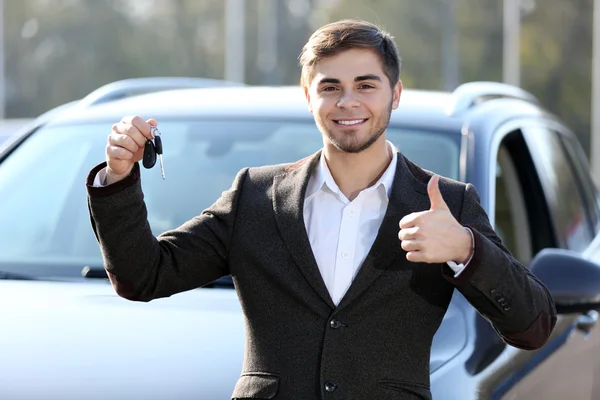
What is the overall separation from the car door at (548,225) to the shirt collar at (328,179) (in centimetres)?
92

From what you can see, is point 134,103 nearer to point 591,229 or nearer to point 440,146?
point 440,146

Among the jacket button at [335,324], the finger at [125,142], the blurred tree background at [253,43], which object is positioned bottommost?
the blurred tree background at [253,43]

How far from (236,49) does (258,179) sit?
28.6 meters

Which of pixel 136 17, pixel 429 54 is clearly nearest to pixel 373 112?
pixel 429 54

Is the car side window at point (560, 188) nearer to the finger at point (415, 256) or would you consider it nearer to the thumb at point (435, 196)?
the thumb at point (435, 196)

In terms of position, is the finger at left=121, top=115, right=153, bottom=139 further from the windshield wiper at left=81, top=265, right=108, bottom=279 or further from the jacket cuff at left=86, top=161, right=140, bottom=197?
the windshield wiper at left=81, top=265, right=108, bottom=279

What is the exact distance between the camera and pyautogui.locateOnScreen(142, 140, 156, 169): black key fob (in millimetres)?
2592

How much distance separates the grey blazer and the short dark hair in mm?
236

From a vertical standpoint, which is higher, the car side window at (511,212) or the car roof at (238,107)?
the car roof at (238,107)

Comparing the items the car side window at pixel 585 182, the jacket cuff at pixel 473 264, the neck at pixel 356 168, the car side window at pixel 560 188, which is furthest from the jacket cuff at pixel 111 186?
the car side window at pixel 585 182

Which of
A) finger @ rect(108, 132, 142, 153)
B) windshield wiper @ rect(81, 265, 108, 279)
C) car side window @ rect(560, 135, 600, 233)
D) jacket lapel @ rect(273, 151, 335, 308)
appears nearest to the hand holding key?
finger @ rect(108, 132, 142, 153)

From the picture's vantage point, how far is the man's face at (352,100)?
2.66 m

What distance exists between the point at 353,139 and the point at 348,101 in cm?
8

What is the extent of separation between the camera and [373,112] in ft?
8.75
